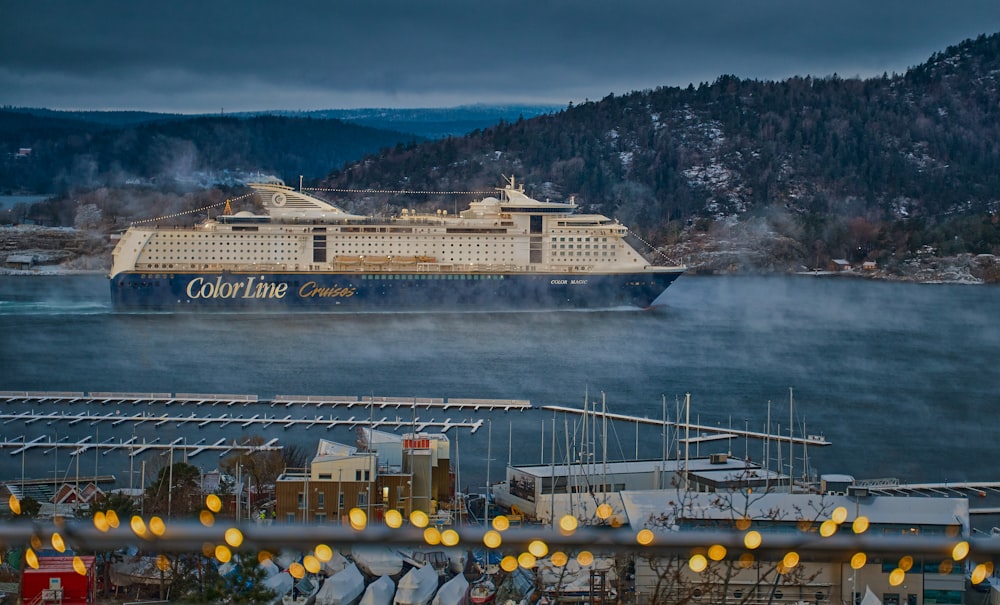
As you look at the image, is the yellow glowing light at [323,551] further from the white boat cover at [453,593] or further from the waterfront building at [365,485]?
the waterfront building at [365,485]

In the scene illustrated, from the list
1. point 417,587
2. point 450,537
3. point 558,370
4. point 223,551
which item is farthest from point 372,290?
point 450,537

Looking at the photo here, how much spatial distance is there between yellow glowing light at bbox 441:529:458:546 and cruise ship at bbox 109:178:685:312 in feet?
76.2

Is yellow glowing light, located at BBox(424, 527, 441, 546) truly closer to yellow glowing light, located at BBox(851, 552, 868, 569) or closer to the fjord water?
yellow glowing light, located at BBox(851, 552, 868, 569)

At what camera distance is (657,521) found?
712 cm

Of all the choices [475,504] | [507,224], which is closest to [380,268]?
[507,224]

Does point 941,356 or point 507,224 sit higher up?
point 507,224

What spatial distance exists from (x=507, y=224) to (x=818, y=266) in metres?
25.2

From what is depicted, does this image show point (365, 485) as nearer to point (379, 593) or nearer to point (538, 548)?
point (379, 593)

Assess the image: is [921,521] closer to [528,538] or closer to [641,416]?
[528,538]

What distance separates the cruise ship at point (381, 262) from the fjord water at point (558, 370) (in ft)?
2.01

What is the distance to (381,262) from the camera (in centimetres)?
2666

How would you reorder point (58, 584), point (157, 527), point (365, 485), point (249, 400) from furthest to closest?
1. point (249, 400)
2. point (365, 485)
3. point (58, 584)
4. point (157, 527)

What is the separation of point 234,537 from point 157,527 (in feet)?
0.47

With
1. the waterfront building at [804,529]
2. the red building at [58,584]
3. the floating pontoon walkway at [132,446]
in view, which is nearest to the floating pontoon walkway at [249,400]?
the floating pontoon walkway at [132,446]
